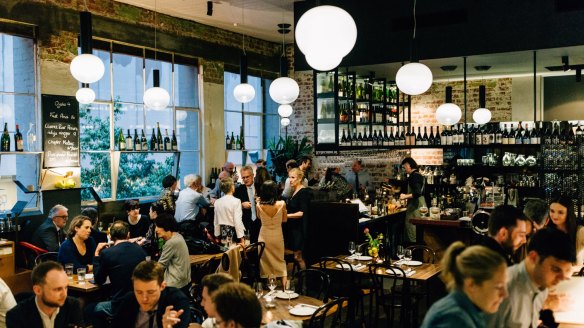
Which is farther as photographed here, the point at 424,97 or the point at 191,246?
the point at 424,97

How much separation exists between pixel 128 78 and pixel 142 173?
1638 millimetres

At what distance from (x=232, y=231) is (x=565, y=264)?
14.6 feet

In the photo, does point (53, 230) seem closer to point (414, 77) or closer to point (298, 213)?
point (298, 213)

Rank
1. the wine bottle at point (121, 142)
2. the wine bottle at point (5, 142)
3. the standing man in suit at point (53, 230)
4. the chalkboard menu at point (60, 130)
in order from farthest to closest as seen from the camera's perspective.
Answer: the wine bottle at point (121, 142) → the chalkboard menu at point (60, 130) → the wine bottle at point (5, 142) → the standing man in suit at point (53, 230)

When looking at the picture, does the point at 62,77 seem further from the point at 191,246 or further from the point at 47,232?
the point at 191,246

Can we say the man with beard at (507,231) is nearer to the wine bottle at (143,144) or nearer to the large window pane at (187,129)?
the wine bottle at (143,144)

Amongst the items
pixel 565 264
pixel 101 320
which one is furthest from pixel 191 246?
pixel 565 264

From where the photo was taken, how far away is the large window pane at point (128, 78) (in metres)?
9.38

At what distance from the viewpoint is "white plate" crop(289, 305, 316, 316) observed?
428cm

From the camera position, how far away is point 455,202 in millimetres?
9047

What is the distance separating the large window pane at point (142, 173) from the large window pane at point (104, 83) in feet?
3.26

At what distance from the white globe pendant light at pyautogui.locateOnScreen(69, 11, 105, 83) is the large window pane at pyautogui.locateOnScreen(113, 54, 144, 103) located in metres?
3.65

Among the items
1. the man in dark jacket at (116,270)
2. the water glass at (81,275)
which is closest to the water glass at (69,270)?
the water glass at (81,275)

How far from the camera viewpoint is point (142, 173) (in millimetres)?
9812
